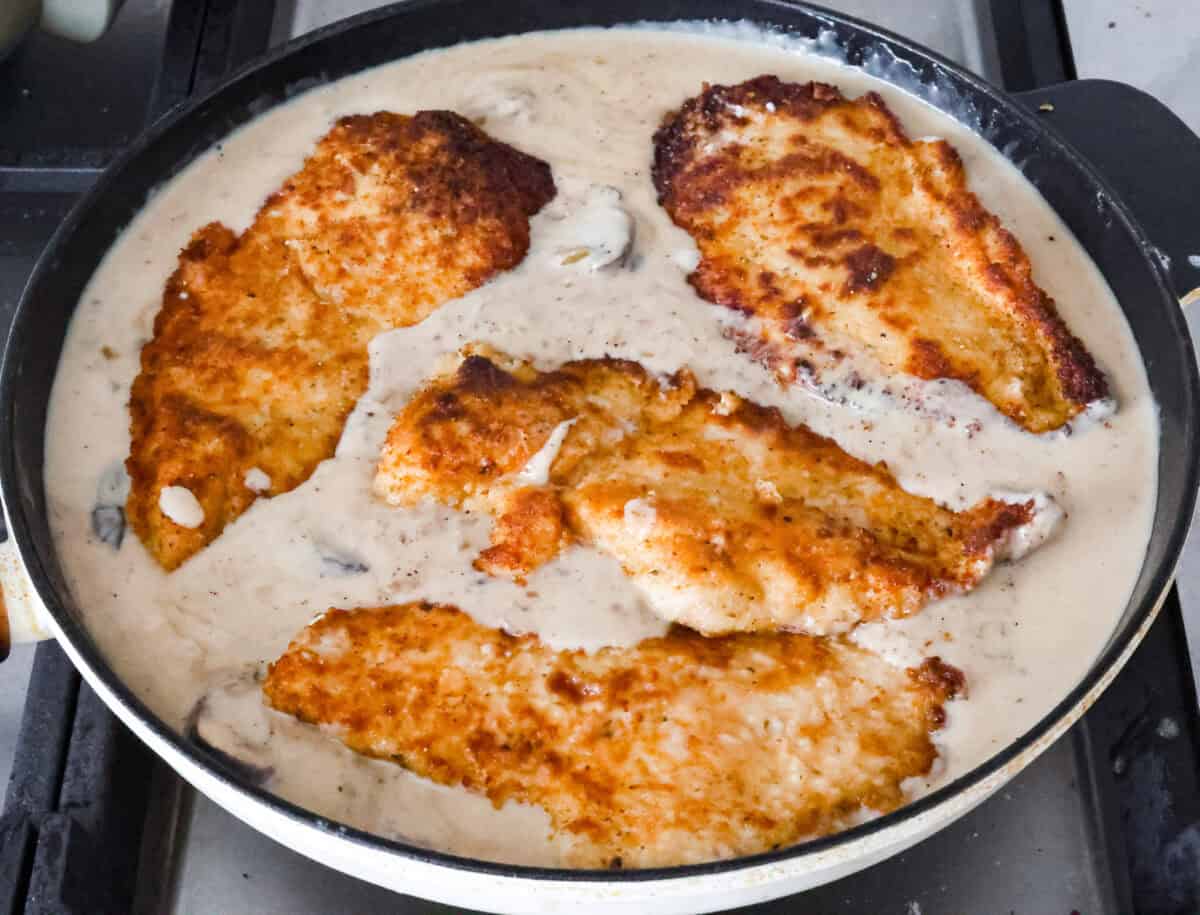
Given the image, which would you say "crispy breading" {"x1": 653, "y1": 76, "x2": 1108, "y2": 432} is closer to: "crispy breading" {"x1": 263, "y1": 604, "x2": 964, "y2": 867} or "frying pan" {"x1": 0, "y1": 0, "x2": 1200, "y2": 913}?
"frying pan" {"x1": 0, "y1": 0, "x2": 1200, "y2": 913}

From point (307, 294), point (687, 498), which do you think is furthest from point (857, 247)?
point (307, 294)

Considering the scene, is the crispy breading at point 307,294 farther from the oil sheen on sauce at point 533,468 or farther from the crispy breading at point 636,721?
the crispy breading at point 636,721

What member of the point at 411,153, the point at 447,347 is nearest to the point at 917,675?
the point at 447,347

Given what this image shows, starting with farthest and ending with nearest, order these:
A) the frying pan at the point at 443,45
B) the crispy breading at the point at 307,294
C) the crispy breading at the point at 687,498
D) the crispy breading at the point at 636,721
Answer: the crispy breading at the point at 307,294 → the crispy breading at the point at 687,498 → the crispy breading at the point at 636,721 → the frying pan at the point at 443,45

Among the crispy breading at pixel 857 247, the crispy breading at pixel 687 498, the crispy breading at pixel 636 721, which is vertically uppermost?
the crispy breading at pixel 857 247

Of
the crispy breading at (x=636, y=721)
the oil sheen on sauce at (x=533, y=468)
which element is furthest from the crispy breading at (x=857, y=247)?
the crispy breading at (x=636, y=721)

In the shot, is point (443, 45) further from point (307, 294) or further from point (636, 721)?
point (636, 721)
